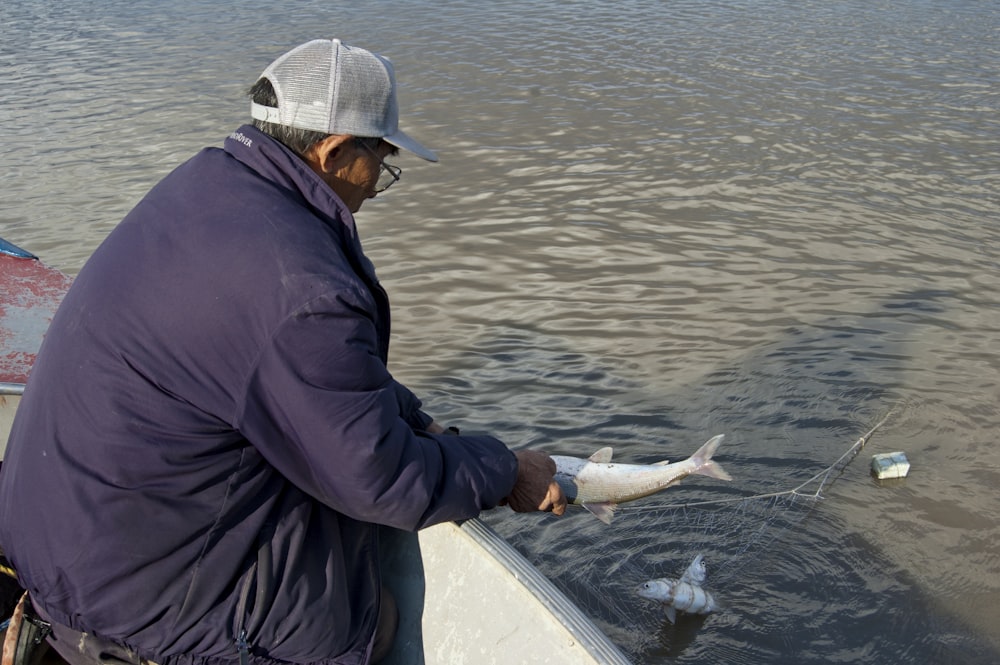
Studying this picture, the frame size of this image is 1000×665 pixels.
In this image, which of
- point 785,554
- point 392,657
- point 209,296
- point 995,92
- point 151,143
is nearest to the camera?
point 209,296

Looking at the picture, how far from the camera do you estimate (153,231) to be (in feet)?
7.31

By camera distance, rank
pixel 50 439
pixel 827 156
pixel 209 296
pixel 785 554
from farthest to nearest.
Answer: pixel 827 156 < pixel 785 554 < pixel 50 439 < pixel 209 296

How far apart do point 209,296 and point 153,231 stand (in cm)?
25

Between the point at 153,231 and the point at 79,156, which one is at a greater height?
the point at 153,231

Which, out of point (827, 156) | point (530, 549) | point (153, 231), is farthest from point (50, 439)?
point (827, 156)

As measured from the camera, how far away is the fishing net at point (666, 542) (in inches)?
179

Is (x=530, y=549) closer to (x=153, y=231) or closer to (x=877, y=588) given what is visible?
(x=877, y=588)

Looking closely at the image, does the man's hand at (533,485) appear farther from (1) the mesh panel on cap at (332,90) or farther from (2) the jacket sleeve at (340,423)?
(1) the mesh panel on cap at (332,90)

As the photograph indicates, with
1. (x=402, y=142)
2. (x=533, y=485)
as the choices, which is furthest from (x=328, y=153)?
(x=533, y=485)

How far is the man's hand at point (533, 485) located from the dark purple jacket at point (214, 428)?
37 cm

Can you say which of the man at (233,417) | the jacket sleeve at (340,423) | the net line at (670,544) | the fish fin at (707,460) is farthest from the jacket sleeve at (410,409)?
the net line at (670,544)

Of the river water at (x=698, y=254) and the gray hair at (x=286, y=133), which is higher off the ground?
the gray hair at (x=286, y=133)

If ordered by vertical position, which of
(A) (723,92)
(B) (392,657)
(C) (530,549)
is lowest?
(C) (530,549)

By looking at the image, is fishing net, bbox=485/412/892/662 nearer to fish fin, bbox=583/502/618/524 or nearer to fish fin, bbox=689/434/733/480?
fish fin, bbox=689/434/733/480
